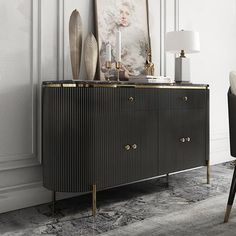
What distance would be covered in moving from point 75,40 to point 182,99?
31.8 inches

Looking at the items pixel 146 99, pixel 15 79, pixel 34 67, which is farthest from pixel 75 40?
pixel 146 99

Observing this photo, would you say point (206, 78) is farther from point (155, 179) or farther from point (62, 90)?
point (62, 90)

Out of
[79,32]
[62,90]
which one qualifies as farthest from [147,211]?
[79,32]

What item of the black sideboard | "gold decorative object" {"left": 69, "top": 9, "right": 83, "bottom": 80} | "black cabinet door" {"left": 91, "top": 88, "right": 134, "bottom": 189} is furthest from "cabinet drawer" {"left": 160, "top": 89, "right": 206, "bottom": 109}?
"gold decorative object" {"left": 69, "top": 9, "right": 83, "bottom": 80}

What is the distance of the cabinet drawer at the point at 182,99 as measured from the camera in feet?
7.76

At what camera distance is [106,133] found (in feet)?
6.66

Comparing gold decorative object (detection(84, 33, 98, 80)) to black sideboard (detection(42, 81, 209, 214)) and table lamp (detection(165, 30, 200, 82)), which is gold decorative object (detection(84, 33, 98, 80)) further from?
table lamp (detection(165, 30, 200, 82))

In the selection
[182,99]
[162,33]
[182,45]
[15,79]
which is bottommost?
[182,99]

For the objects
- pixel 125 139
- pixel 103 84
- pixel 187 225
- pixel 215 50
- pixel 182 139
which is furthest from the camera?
A: pixel 215 50

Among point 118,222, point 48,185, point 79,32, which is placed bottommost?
point 118,222

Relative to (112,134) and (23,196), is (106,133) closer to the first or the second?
(112,134)

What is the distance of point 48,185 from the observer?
6.73ft

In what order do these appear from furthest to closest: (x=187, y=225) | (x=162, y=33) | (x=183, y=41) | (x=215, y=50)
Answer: (x=215, y=50) < (x=162, y=33) < (x=183, y=41) < (x=187, y=225)

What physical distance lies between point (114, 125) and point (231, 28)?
7.11 ft
